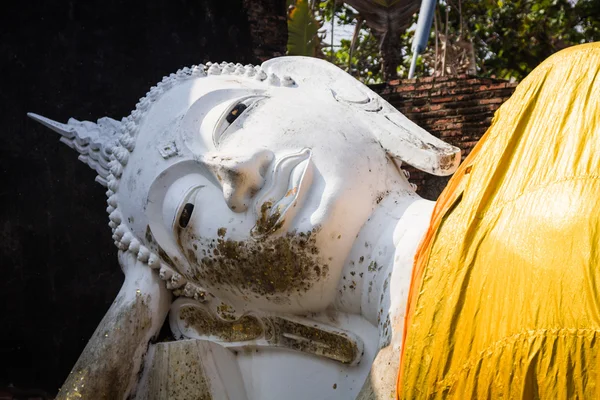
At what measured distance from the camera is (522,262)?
204cm

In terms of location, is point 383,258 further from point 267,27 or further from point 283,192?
point 267,27

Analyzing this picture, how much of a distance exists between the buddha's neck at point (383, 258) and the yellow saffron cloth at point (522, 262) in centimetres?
16

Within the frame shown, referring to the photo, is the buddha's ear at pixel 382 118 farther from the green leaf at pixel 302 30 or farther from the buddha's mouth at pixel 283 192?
the green leaf at pixel 302 30

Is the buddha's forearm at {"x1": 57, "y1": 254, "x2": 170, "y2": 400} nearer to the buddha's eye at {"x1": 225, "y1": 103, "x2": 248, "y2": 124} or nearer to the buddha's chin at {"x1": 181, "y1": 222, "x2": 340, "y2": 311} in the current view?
the buddha's chin at {"x1": 181, "y1": 222, "x2": 340, "y2": 311}

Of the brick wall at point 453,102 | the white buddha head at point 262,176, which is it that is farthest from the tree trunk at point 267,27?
the white buddha head at point 262,176

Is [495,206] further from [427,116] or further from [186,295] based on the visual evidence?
[427,116]

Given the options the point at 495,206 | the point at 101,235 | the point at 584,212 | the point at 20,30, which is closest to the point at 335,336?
the point at 495,206

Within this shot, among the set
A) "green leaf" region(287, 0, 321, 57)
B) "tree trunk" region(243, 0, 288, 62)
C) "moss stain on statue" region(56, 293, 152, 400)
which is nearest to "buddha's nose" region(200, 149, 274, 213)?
"moss stain on statue" region(56, 293, 152, 400)

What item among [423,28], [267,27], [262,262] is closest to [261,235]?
[262,262]

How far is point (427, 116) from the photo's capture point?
715 cm

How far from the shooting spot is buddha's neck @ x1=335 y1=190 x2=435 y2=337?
8.16ft

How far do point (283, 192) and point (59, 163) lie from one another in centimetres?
241

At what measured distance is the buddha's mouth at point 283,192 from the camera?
8.30ft

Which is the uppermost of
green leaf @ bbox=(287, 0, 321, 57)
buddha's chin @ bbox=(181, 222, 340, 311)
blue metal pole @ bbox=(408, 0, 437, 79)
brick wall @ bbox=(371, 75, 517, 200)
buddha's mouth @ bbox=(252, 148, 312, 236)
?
green leaf @ bbox=(287, 0, 321, 57)
